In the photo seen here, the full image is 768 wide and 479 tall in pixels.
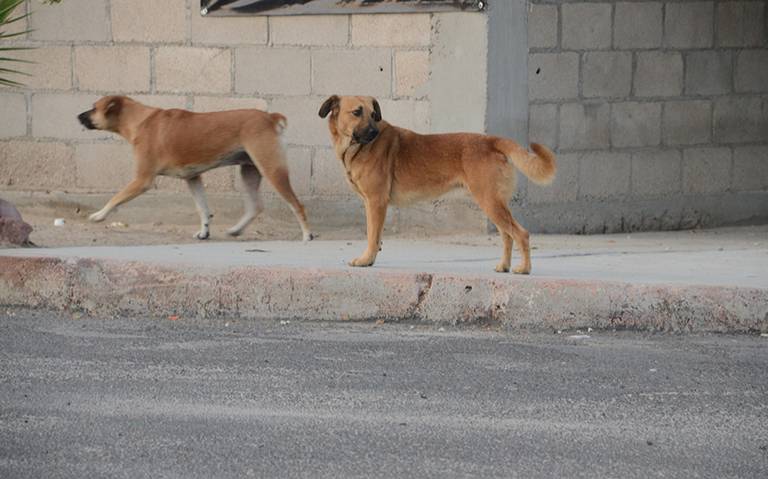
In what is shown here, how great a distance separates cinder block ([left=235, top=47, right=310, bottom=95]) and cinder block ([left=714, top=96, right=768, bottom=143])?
3533 mm

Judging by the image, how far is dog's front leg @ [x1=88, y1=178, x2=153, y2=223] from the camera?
10.3 m

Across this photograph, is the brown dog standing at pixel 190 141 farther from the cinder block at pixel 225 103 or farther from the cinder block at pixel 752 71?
the cinder block at pixel 752 71

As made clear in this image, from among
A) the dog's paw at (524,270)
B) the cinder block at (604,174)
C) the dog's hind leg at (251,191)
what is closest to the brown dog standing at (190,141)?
the dog's hind leg at (251,191)

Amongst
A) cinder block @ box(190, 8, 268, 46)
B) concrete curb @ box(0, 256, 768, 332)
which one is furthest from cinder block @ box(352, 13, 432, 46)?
concrete curb @ box(0, 256, 768, 332)

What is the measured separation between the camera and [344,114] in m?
8.46

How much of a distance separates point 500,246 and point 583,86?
69.5 inches

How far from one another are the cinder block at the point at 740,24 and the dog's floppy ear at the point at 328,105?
472 centimetres

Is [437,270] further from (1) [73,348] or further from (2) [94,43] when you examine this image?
(2) [94,43]

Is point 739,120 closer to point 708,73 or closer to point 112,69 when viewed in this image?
point 708,73

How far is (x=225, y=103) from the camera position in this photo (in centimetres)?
1136

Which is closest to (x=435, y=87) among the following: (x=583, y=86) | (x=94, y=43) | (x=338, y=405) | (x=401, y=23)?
(x=401, y=23)

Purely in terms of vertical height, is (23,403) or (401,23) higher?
(401,23)

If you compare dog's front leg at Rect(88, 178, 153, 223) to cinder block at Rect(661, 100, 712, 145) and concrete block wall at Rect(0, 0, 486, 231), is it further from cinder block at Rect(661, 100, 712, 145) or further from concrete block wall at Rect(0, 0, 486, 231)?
cinder block at Rect(661, 100, 712, 145)

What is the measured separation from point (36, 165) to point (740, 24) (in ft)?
19.7
